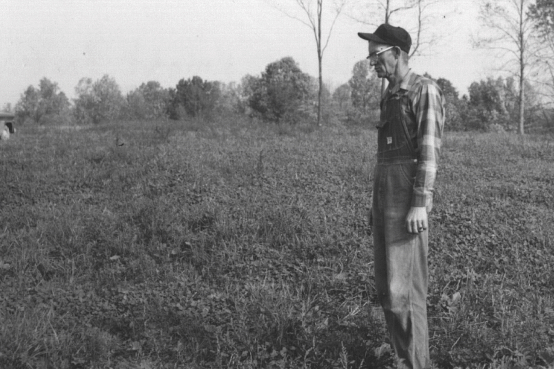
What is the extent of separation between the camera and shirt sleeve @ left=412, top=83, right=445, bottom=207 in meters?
2.88

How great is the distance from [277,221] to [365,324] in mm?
2460

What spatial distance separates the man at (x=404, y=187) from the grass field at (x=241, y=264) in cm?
57

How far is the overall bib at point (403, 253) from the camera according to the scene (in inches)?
119

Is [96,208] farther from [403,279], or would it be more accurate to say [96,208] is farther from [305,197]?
[403,279]

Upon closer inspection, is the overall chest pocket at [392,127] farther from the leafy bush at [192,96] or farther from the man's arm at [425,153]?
the leafy bush at [192,96]

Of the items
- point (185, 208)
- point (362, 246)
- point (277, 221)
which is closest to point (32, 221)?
point (185, 208)

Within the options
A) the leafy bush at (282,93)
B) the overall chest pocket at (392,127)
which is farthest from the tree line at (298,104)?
the overall chest pocket at (392,127)

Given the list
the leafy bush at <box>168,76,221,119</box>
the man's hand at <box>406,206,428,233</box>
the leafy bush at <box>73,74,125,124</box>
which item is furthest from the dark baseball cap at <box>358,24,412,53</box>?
the leafy bush at <box>73,74,125,124</box>

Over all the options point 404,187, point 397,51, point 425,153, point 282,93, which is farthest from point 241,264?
point 282,93

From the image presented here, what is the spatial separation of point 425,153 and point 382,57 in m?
0.71

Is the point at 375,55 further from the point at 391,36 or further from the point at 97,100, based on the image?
the point at 97,100

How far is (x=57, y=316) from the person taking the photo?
13.8 feet

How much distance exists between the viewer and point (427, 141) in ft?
9.48

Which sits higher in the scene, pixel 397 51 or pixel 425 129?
pixel 397 51
